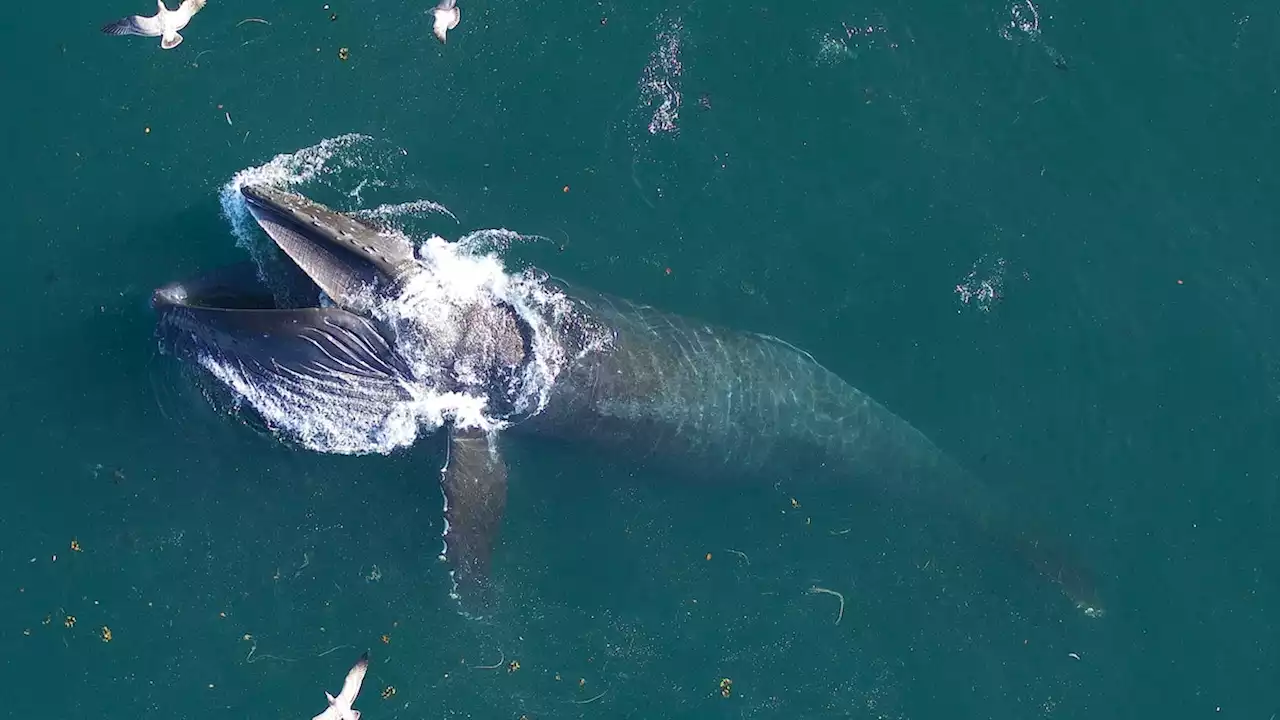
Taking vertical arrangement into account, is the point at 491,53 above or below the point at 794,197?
above

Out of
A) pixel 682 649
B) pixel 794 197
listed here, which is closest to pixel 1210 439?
pixel 794 197

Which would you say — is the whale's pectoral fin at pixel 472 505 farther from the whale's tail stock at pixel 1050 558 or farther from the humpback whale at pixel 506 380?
the whale's tail stock at pixel 1050 558

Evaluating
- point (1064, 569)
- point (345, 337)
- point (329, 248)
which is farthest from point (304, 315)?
point (1064, 569)

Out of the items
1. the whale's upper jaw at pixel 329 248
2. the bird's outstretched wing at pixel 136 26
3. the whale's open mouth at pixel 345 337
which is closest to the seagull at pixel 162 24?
the bird's outstretched wing at pixel 136 26

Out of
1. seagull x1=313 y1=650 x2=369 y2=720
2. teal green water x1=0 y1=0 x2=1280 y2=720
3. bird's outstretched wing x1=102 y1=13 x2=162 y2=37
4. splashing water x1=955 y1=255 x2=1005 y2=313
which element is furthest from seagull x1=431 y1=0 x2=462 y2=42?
seagull x1=313 y1=650 x2=369 y2=720

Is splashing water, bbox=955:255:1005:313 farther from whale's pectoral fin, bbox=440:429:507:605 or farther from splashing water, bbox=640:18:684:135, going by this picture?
whale's pectoral fin, bbox=440:429:507:605

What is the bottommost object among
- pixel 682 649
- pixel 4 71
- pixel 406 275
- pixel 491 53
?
pixel 682 649

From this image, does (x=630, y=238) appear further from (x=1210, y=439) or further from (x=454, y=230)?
(x=1210, y=439)
